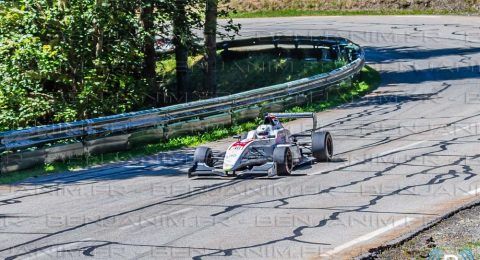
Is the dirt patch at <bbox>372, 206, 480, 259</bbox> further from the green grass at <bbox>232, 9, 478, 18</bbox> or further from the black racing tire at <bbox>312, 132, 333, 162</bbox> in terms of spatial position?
the green grass at <bbox>232, 9, 478, 18</bbox>

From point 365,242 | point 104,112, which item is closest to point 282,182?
point 365,242

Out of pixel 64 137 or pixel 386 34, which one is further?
pixel 386 34

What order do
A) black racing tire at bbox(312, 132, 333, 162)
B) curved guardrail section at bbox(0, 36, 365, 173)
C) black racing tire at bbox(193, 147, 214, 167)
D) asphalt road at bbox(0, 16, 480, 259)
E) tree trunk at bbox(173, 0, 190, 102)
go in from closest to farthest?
asphalt road at bbox(0, 16, 480, 259)
black racing tire at bbox(193, 147, 214, 167)
black racing tire at bbox(312, 132, 333, 162)
curved guardrail section at bbox(0, 36, 365, 173)
tree trunk at bbox(173, 0, 190, 102)

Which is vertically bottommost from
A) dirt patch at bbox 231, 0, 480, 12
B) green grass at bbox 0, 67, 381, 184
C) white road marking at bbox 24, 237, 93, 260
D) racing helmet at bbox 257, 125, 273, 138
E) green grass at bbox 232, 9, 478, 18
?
green grass at bbox 0, 67, 381, 184

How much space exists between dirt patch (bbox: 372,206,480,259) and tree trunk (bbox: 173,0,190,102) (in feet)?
49.8

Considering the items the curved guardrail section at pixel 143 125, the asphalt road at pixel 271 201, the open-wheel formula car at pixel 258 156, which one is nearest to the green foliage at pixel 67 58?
the curved guardrail section at pixel 143 125

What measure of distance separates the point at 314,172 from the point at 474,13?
36.2m

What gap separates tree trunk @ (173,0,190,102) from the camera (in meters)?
26.6

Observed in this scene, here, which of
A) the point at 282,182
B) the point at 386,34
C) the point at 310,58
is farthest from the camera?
the point at 386,34

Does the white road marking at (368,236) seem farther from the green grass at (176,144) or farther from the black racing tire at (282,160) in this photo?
the green grass at (176,144)

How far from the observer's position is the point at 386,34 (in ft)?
151

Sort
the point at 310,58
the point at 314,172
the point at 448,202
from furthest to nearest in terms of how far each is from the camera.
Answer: the point at 310,58 → the point at 314,172 → the point at 448,202

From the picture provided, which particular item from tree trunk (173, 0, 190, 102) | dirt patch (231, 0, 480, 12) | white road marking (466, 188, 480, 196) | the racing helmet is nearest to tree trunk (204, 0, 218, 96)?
tree trunk (173, 0, 190, 102)

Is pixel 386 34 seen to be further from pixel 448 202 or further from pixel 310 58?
pixel 448 202
